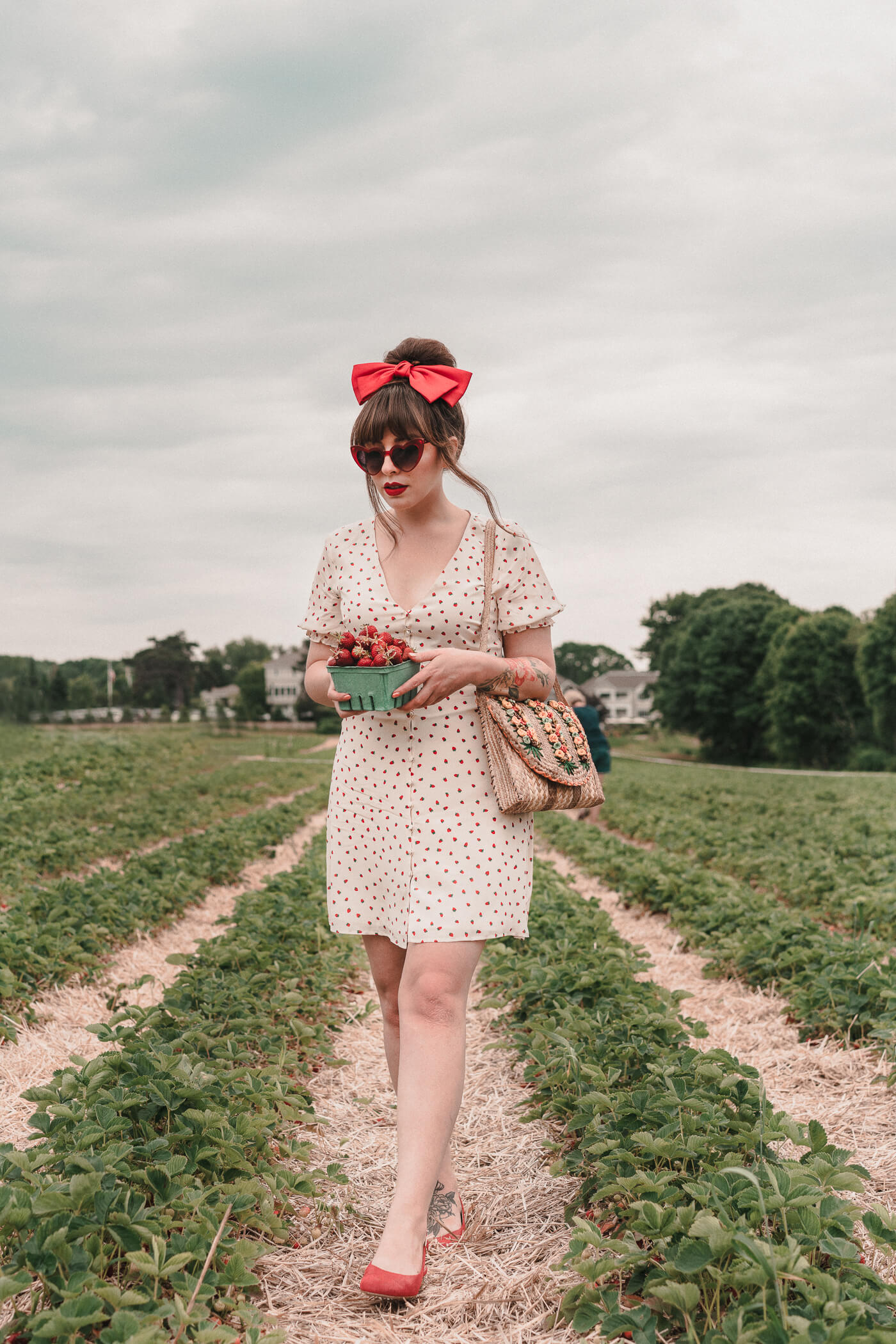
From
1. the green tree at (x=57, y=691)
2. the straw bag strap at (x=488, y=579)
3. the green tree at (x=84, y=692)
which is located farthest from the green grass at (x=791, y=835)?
the green tree at (x=84, y=692)

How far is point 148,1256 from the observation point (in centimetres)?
206

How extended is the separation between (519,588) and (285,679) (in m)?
99.9

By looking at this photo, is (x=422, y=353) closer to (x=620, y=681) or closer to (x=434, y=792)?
(x=434, y=792)

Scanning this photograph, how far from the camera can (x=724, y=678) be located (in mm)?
47156

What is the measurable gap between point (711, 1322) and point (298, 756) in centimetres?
3487

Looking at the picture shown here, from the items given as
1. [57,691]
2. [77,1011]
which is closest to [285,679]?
[57,691]

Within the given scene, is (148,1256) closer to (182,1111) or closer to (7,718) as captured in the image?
(182,1111)

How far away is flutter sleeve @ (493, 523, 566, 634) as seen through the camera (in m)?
2.73

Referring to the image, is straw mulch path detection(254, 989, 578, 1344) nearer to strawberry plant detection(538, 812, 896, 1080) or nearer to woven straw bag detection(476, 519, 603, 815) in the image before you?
woven straw bag detection(476, 519, 603, 815)

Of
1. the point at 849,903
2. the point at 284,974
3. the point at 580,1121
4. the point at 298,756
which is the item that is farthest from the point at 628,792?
the point at 298,756

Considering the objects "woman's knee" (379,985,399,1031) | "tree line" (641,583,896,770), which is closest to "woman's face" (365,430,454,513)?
"woman's knee" (379,985,399,1031)

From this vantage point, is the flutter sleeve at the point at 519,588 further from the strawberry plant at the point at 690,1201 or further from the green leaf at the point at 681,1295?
the green leaf at the point at 681,1295

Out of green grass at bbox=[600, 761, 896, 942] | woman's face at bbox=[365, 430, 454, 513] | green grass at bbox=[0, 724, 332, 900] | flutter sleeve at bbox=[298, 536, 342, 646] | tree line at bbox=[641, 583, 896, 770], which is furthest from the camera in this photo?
tree line at bbox=[641, 583, 896, 770]

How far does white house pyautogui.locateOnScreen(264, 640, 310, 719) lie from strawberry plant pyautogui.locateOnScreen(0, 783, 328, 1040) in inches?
3337
